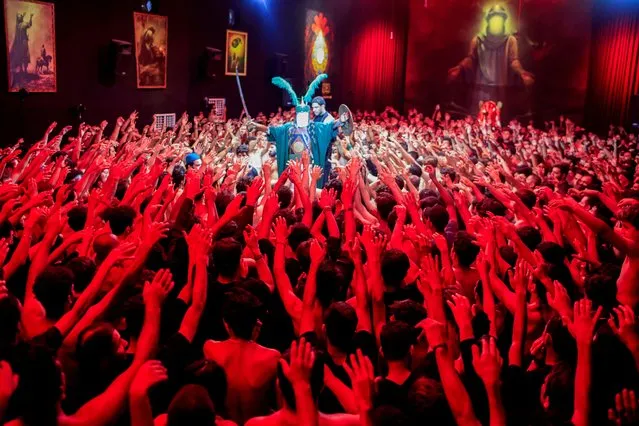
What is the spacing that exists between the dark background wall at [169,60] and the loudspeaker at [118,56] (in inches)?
6.8

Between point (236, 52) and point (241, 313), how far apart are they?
1271 cm

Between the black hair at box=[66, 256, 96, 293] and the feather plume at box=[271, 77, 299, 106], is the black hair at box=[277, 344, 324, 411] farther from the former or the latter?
the feather plume at box=[271, 77, 299, 106]

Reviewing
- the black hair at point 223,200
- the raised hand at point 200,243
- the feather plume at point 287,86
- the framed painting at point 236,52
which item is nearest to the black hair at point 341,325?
the raised hand at point 200,243

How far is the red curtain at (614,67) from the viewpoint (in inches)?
609

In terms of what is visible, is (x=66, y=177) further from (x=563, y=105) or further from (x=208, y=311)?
(x=563, y=105)

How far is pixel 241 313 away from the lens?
7.81 ft

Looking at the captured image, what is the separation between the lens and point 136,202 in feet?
14.5

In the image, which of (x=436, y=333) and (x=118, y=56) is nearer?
(x=436, y=333)

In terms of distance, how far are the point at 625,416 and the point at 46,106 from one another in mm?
9534

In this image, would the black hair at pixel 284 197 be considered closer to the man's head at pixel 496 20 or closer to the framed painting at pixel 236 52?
the framed painting at pixel 236 52

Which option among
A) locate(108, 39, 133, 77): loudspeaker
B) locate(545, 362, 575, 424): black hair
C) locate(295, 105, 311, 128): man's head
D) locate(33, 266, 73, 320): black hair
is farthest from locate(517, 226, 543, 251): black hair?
locate(108, 39, 133, 77): loudspeaker

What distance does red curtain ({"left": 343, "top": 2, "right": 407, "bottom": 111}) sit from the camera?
1933 cm

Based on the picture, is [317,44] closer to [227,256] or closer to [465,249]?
[465,249]

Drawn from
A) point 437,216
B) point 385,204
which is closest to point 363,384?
point 437,216
